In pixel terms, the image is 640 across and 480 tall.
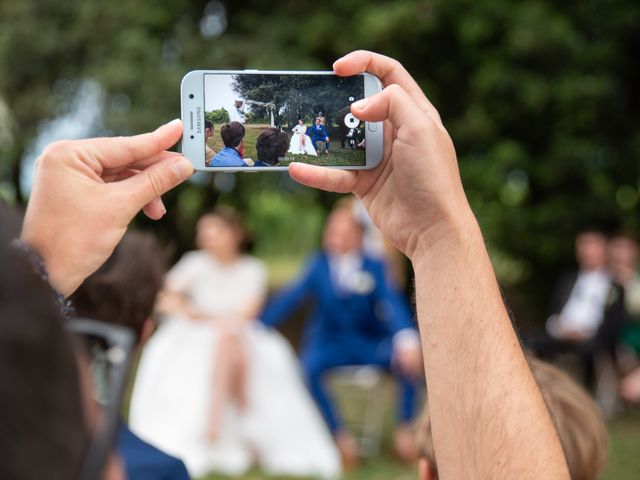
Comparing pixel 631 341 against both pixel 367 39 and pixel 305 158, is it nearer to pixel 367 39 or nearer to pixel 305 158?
pixel 367 39

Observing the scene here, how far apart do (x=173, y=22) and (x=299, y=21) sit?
1.83 m

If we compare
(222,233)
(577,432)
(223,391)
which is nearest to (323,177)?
(577,432)

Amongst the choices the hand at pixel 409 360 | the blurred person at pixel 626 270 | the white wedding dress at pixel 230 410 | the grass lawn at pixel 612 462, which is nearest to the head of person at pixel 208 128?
the hand at pixel 409 360

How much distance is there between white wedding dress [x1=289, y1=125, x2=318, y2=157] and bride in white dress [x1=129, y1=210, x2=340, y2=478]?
191 inches

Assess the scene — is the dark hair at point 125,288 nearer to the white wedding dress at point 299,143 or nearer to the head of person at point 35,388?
the white wedding dress at point 299,143

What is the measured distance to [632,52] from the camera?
10133mm

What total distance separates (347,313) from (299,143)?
16.0ft

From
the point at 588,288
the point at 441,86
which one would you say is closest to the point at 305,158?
the point at 588,288

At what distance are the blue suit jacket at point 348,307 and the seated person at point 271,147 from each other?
483 cm

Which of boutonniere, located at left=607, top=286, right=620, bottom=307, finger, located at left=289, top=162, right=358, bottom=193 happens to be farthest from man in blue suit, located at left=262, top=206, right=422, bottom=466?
finger, located at left=289, top=162, right=358, bottom=193

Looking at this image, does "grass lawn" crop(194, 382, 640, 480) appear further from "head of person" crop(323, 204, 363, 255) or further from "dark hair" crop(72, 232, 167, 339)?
"dark hair" crop(72, 232, 167, 339)

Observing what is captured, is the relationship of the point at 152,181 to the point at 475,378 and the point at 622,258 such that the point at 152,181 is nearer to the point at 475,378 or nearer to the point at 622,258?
the point at 475,378

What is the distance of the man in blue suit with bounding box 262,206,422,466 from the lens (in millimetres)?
6207

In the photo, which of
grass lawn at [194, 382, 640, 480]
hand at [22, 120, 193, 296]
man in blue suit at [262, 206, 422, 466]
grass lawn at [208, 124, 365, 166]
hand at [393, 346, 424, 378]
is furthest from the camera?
man in blue suit at [262, 206, 422, 466]
